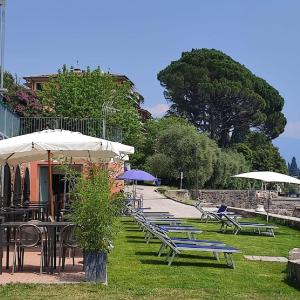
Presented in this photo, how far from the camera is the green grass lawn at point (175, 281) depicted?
292 inches

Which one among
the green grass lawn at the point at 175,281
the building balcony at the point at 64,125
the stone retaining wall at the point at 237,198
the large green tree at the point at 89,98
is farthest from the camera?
the stone retaining wall at the point at 237,198

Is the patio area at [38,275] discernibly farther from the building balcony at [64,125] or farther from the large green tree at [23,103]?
the large green tree at [23,103]

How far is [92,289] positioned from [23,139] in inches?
165

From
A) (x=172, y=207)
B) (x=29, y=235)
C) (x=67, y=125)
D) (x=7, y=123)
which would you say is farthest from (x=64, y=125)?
(x=29, y=235)

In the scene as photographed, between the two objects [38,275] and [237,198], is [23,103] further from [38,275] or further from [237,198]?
[38,275]

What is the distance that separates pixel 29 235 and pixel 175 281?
2.24m

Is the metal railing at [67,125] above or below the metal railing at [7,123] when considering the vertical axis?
above

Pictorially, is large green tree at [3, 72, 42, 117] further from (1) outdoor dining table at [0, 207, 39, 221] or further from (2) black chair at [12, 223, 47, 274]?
(2) black chair at [12, 223, 47, 274]

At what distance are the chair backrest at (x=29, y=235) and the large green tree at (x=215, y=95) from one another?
59.4 meters

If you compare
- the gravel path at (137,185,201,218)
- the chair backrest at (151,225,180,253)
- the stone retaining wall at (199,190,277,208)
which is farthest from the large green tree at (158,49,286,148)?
the chair backrest at (151,225,180,253)

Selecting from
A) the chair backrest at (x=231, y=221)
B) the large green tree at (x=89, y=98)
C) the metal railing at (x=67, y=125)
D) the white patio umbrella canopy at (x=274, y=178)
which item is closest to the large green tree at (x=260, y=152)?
the large green tree at (x=89, y=98)

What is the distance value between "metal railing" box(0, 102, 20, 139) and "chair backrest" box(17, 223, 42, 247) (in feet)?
37.7

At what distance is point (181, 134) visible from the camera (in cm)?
5216

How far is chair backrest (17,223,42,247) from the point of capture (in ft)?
29.1
